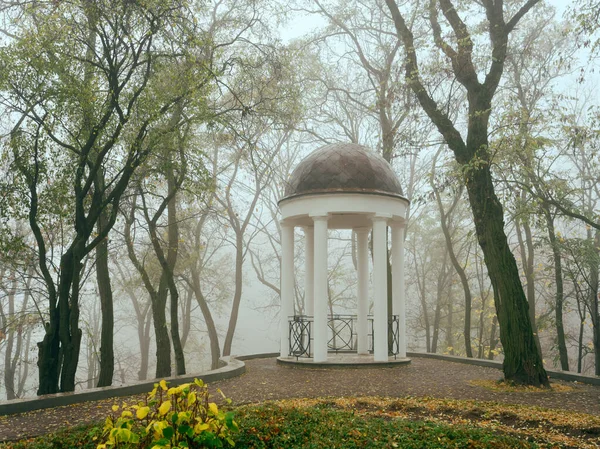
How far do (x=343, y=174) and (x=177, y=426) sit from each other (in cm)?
1202

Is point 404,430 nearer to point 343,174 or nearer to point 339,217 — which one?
point 343,174

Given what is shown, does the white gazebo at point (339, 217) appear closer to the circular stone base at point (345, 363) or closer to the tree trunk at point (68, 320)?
the circular stone base at point (345, 363)

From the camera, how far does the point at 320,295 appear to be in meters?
15.9

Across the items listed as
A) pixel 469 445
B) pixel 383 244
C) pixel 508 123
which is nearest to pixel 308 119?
pixel 383 244

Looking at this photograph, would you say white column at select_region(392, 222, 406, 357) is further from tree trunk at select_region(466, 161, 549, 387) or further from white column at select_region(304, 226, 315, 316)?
tree trunk at select_region(466, 161, 549, 387)

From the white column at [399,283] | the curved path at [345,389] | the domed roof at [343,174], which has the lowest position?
the curved path at [345,389]

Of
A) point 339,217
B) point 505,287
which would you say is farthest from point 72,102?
point 505,287

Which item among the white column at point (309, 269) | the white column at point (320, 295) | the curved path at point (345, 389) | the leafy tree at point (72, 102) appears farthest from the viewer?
the white column at point (309, 269)

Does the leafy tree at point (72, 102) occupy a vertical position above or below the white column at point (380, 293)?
above

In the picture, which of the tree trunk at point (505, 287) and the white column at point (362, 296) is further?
the white column at point (362, 296)

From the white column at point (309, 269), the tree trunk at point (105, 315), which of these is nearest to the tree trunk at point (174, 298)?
the tree trunk at point (105, 315)

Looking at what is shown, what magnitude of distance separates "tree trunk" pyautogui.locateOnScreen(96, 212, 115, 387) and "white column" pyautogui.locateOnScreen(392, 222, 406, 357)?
8.85 m

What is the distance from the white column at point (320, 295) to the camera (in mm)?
15750

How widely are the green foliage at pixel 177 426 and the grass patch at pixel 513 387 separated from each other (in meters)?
8.47
